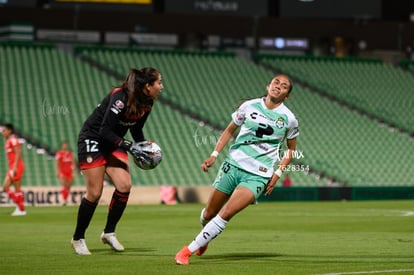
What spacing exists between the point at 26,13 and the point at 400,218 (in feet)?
81.8

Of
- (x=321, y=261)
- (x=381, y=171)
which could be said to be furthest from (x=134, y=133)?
(x=381, y=171)

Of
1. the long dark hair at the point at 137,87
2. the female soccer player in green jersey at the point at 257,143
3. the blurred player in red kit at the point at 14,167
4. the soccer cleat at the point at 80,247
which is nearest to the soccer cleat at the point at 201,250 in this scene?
the female soccer player in green jersey at the point at 257,143

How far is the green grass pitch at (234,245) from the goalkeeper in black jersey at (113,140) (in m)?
0.60

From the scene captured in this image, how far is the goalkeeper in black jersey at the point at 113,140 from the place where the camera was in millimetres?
13523

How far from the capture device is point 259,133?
42.5ft

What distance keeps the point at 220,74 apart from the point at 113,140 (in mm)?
35214

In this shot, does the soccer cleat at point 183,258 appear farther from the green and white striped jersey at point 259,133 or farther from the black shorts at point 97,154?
the black shorts at point 97,154

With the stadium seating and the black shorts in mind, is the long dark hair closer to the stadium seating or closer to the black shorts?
the black shorts

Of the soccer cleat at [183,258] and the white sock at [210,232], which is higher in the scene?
the white sock at [210,232]

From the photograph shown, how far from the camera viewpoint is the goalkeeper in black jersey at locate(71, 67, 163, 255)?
13523 millimetres

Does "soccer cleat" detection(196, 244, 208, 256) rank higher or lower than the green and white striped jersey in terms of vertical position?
lower

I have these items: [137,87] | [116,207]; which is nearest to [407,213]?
[116,207]

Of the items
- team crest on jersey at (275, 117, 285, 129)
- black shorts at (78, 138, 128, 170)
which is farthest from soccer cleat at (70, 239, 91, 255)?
team crest on jersey at (275, 117, 285, 129)

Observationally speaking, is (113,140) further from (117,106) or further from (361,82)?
(361,82)
